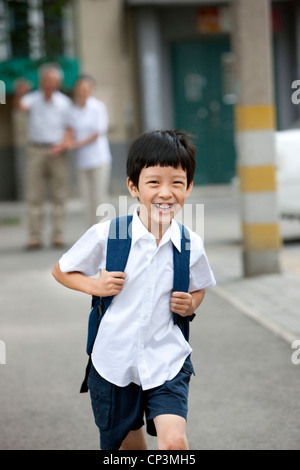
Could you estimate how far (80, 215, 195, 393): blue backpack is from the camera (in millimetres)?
2951

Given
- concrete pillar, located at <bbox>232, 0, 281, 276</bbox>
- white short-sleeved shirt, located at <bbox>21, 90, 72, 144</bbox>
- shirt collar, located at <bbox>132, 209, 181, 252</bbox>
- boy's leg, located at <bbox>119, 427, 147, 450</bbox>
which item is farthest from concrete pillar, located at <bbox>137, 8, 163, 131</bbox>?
shirt collar, located at <bbox>132, 209, 181, 252</bbox>

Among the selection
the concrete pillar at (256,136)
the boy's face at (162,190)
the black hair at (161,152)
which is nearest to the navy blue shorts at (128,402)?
the boy's face at (162,190)

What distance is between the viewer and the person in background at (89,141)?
1103cm

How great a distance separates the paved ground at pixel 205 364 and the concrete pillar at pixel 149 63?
1194 cm

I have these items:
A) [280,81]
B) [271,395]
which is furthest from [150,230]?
[280,81]

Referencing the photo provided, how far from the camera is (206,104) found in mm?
21484

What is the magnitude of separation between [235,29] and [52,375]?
13.4 ft

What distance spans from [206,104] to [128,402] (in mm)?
18869

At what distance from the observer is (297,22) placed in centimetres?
2156

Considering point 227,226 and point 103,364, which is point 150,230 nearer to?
point 103,364

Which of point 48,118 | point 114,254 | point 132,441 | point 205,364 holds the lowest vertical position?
point 205,364

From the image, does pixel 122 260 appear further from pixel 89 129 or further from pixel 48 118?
pixel 48 118

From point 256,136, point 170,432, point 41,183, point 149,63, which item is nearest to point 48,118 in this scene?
point 41,183
